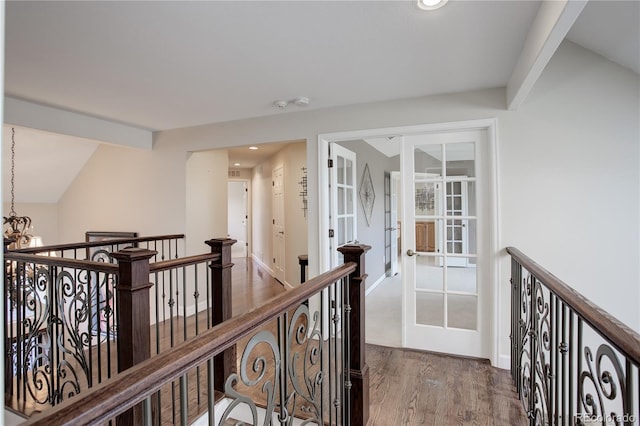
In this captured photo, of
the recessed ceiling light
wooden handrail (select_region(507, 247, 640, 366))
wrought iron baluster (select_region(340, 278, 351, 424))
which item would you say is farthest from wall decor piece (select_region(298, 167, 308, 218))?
wooden handrail (select_region(507, 247, 640, 366))

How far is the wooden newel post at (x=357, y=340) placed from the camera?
6.49ft

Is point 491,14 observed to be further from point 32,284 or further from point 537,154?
point 32,284

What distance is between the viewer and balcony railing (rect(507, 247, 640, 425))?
→ 0.93 meters

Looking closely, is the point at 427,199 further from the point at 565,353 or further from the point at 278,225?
the point at 278,225

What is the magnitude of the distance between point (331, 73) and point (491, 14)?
1.11 meters

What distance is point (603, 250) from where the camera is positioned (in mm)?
2551

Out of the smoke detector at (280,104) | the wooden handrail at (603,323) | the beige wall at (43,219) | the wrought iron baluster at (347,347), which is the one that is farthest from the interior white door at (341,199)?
the beige wall at (43,219)

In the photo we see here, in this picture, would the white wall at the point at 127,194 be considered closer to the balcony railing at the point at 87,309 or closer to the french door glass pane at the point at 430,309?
the balcony railing at the point at 87,309

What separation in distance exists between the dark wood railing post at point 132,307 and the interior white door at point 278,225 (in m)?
3.89

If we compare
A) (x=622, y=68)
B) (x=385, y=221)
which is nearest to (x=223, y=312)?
(x=622, y=68)

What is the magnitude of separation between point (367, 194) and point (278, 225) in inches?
70.1

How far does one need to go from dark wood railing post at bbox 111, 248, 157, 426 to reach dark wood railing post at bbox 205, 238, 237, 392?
2.05 feet

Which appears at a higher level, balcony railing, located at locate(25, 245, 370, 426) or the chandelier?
the chandelier

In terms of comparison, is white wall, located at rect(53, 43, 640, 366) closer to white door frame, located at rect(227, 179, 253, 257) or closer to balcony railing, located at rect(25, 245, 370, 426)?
balcony railing, located at rect(25, 245, 370, 426)
